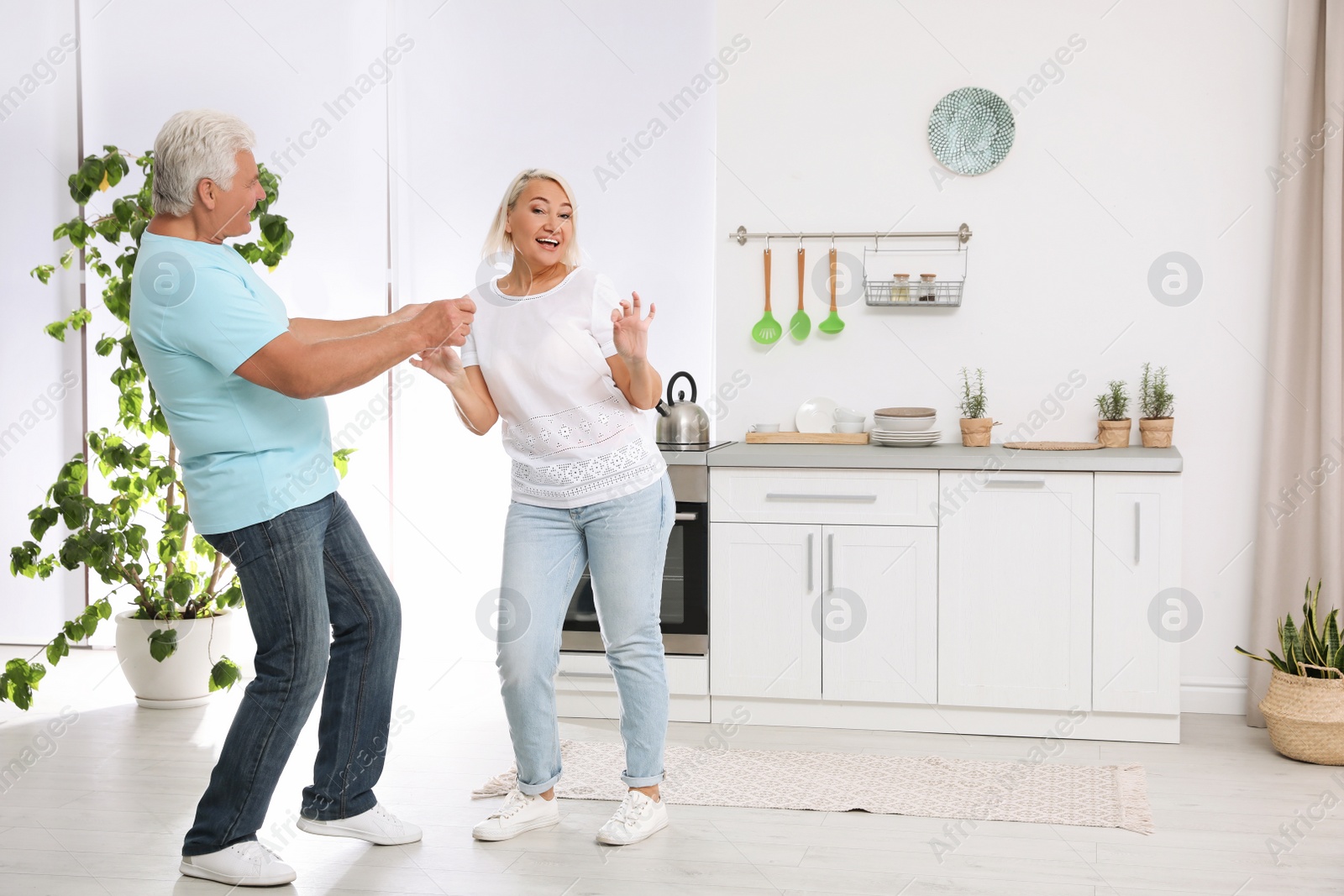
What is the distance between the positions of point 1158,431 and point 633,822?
1.99 m

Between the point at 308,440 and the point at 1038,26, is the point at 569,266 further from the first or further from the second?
the point at 1038,26

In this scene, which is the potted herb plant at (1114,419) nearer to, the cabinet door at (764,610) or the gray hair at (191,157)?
the cabinet door at (764,610)

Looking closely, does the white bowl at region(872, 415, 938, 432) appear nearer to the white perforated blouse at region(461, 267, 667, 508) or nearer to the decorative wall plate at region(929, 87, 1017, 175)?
the decorative wall plate at region(929, 87, 1017, 175)

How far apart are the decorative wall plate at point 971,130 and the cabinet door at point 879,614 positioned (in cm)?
122

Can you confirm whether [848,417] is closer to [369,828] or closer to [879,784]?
[879,784]

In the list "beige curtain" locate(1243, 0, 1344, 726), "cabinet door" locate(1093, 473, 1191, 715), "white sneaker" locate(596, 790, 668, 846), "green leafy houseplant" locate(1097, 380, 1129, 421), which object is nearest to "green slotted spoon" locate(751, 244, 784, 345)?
"green leafy houseplant" locate(1097, 380, 1129, 421)

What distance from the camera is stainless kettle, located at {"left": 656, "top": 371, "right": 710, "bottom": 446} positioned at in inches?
139

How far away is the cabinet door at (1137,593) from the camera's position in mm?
3139

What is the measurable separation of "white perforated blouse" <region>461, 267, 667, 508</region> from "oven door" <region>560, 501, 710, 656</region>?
1.00m

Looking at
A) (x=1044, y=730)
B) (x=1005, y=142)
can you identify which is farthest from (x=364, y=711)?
(x=1005, y=142)

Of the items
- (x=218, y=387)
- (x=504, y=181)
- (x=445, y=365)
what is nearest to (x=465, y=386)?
(x=445, y=365)

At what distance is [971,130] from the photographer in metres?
3.64

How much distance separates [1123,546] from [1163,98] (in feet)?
4.63

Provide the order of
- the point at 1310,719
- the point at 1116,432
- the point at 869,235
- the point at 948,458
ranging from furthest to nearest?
the point at 869,235 < the point at 1116,432 < the point at 948,458 < the point at 1310,719
